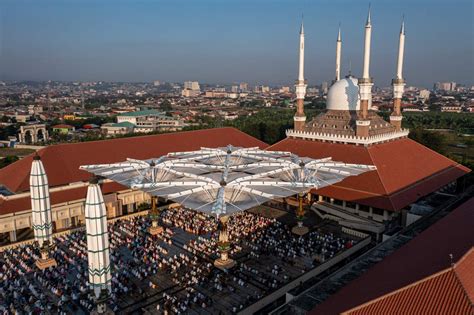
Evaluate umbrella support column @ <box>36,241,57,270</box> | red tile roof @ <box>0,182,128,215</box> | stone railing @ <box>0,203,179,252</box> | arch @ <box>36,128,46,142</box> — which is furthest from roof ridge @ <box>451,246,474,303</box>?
arch @ <box>36,128,46,142</box>

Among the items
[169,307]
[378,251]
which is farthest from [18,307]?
[378,251]

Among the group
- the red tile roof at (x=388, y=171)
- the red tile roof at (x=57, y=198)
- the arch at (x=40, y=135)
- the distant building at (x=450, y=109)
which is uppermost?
the red tile roof at (x=388, y=171)

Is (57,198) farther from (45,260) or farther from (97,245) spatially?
(97,245)

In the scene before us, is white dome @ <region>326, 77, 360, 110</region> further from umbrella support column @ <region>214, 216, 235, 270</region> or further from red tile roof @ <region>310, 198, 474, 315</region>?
red tile roof @ <region>310, 198, 474, 315</region>

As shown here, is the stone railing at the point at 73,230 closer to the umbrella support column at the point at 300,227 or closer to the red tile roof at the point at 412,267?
the umbrella support column at the point at 300,227

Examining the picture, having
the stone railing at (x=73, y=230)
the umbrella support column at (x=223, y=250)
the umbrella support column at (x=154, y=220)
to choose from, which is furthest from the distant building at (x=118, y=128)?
the umbrella support column at (x=223, y=250)

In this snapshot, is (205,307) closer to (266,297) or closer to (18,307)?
(266,297)
